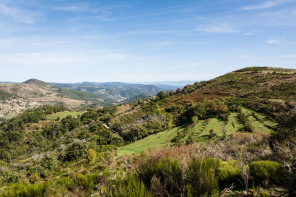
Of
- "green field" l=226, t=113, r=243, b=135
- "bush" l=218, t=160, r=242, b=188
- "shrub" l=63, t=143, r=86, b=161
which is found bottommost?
"shrub" l=63, t=143, r=86, b=161

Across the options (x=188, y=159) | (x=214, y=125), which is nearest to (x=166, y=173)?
(x=188, y=159)

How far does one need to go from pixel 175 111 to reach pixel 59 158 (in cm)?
2732

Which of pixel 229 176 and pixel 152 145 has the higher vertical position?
pixel 229 176

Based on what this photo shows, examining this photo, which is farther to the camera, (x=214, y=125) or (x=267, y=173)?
(x=214, y=125)

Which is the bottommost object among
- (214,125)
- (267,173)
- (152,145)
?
(152,145)

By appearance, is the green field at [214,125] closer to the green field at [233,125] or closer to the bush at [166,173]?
the green field at [233,125]

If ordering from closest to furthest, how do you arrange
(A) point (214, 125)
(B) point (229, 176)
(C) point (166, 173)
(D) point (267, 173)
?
(C) point (166, 173) → (D) point (267, 173) → (B) point (229, 176) → (A) point (214, 125)

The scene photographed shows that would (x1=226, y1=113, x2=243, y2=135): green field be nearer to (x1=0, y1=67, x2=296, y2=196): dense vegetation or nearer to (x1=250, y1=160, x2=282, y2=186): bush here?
(x1=0, y1=67, x2=296, y2=196): dense vegetation

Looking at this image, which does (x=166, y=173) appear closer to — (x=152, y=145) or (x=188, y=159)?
(x=188, y=159)

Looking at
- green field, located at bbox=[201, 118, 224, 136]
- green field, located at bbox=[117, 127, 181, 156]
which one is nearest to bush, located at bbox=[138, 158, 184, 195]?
green field, located at bbox=[117, 127, 181, 156]

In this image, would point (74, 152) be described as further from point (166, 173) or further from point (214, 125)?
point (166, 173)

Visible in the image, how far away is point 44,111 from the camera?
5123 inches

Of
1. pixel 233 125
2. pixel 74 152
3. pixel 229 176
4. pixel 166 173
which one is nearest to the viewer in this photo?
pixel 166 173

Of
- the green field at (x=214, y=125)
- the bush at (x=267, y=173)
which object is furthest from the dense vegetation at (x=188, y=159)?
the green field at (x=214, y=125)
